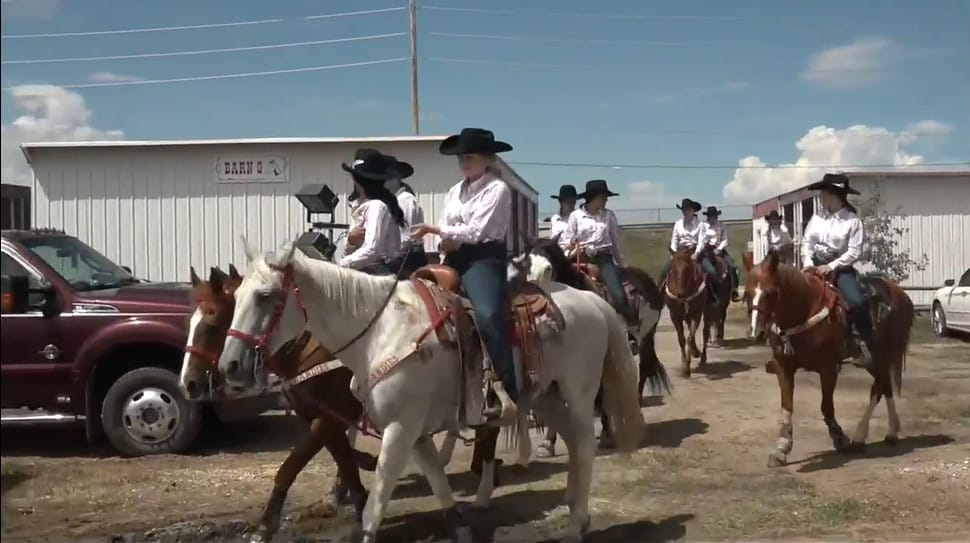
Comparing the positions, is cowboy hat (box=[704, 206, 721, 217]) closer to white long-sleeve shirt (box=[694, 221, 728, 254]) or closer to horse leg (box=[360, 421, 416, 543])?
white long-sleeve shirt (box=[694, 221, 728, 254])

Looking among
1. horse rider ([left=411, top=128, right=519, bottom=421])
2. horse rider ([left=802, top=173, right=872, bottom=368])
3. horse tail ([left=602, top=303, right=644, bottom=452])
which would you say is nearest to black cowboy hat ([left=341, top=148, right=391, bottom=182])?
horse rider ([left=411, top=128, right=519, bottom=421])

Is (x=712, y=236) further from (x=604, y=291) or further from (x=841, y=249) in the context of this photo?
(x=841, y=249)

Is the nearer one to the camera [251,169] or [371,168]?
[371,168]

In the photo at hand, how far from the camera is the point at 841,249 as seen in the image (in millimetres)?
8742

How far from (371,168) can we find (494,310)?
152 cm

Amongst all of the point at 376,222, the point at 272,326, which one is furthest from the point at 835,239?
the point at 272,326

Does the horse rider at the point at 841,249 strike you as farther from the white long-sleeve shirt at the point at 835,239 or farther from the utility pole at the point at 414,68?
the utility pole at the point at 414,68

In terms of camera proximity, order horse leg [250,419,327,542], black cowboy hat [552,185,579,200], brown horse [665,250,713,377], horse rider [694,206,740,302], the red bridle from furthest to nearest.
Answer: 1. horse rider [694,206,740,302]
2. brown horse [665,250,713,377]
3. black cowboy hat [552,185,579,200]
4. horse leg [250,419,327,542]
5. the red bridle

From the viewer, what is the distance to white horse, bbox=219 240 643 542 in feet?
15.3

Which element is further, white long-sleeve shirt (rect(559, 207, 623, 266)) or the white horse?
white long-sleeve shirt (rect(559, 207, 623, 266))

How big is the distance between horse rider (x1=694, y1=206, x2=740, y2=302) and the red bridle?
460 inches

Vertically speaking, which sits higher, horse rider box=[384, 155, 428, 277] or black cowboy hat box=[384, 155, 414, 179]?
black cowboy hat box=[384, 155, 414, 179]

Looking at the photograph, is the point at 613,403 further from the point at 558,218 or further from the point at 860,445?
the point at 558,218

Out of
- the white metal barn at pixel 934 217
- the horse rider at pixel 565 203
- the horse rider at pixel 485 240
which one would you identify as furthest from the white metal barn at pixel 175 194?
Result: the white metal barn at pixel 934 217
